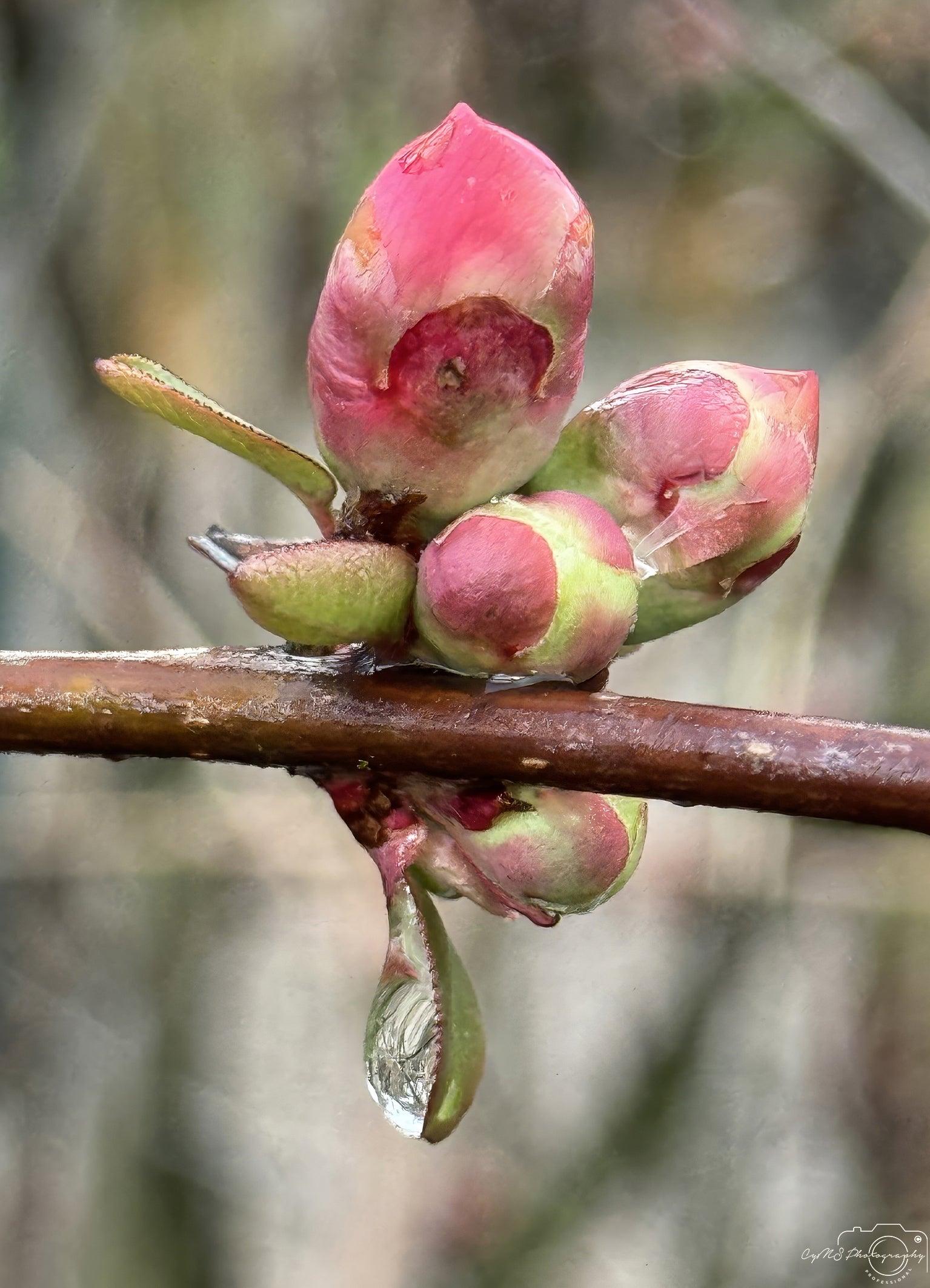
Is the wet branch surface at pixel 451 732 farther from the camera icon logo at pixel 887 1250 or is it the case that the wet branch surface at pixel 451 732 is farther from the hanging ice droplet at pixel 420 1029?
the camera icon logo at pixel 887 1250

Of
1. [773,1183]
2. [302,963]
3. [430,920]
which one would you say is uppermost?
[430,920]

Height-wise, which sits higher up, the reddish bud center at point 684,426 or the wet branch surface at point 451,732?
the reddish bud center at point 684,426

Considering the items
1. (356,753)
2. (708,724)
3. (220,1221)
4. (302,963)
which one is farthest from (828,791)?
(220,1221)

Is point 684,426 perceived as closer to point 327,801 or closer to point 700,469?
point 700,469

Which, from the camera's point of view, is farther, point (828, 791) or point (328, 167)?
point (328, 167)

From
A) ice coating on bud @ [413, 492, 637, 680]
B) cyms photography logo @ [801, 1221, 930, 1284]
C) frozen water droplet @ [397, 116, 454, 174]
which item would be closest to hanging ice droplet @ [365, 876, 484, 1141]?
ice coating on bud @ [413, 492, 637, 680]

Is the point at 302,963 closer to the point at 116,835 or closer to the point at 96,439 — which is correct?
the point at 116,835

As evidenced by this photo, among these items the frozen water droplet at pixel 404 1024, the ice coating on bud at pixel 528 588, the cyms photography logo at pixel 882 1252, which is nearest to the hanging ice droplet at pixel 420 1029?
the frozen water droplet at pixel 404 1024
